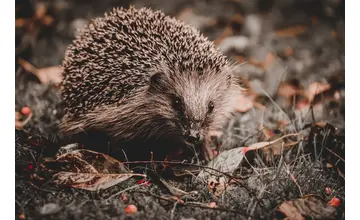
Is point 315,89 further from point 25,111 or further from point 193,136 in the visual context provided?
point 25,111

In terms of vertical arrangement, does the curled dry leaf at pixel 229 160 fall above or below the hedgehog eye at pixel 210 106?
below

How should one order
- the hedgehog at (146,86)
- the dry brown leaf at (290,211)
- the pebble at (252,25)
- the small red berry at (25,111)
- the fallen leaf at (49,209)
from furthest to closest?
the pebble at (252,25) < the small red berry at (25,111) < the hedgehog at (146,86) < the dry brown leaf at (290,211) < the fallen leaf at (49,209)

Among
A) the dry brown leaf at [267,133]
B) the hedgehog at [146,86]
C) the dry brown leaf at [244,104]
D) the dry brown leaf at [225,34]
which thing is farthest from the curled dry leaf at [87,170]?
the dry brown leaf at [225,34]

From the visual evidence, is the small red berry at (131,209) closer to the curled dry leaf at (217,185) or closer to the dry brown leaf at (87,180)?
the dry brown leaf at (87,180)

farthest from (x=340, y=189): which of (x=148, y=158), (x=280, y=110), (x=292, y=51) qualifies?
(x=292, y=51)

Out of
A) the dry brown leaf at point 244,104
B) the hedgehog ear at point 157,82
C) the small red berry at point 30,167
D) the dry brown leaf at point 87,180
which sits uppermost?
the hedgehog ear at point 157,82

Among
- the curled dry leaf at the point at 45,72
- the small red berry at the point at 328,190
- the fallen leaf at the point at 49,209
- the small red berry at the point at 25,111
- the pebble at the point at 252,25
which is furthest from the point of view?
the pebble at the point at 252,25

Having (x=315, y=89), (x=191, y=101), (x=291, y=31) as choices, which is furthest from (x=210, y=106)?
(x=291, y=31)

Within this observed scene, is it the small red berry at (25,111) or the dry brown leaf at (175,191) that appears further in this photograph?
the small red berry at (25,111)
